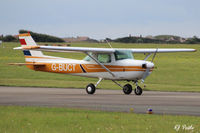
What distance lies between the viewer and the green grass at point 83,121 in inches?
451

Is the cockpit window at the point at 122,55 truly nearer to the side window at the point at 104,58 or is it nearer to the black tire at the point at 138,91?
the side window at the point at 104,58

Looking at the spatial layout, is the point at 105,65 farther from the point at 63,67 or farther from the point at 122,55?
the point at 63,67

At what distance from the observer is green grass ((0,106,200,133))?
11.4 m

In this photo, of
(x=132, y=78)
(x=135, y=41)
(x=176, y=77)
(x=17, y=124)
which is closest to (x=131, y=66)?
(x=132, y=78)

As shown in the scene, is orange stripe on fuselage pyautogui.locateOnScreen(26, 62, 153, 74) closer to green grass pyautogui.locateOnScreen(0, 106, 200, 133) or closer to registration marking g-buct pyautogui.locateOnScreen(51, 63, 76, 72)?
registration marking g-buct pyautogui.locateOnScreen(51, 63, 76, 72)

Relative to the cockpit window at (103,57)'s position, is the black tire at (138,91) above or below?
below

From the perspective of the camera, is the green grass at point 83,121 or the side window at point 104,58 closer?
the green grass at point 83,121

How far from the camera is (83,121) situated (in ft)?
42.3

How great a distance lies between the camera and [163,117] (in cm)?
1396

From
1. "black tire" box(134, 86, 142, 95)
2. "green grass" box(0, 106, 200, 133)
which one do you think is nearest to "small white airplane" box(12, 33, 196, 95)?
"black tire" box(134, 86, 142, 95)

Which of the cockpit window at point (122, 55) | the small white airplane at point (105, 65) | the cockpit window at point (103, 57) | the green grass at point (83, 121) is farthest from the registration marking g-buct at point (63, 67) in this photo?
the green grass at point (83, 121)

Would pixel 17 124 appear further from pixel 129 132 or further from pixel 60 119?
pixel 129 132

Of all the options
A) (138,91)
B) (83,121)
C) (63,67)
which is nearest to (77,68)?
(63,67)

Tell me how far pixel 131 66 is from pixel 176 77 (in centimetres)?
2133
